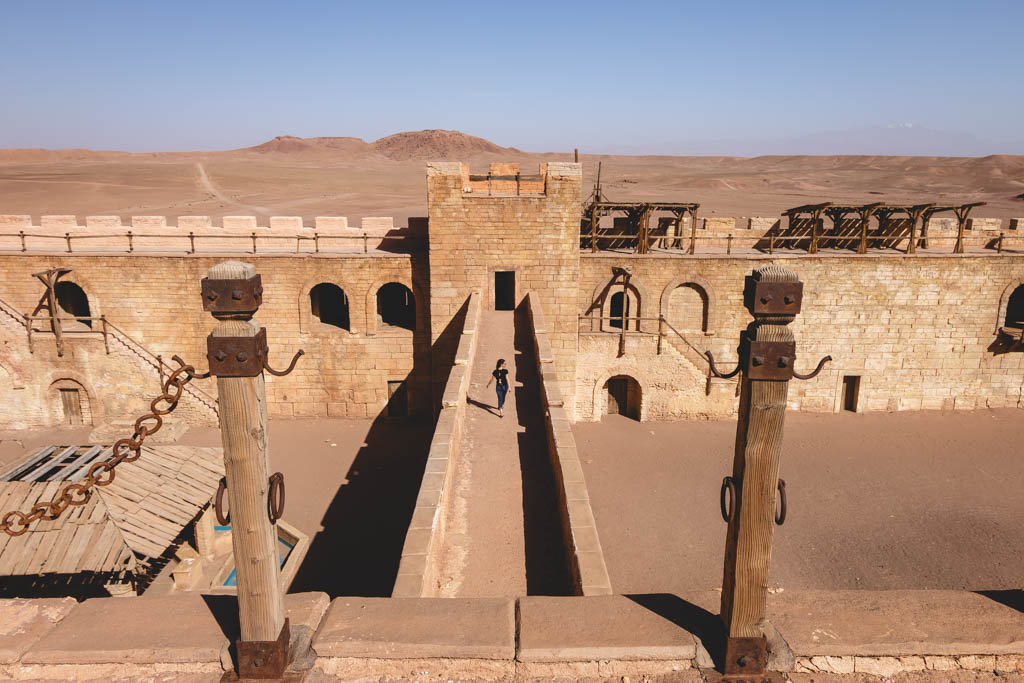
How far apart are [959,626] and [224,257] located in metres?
16.4

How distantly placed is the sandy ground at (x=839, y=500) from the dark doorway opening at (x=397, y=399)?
4978 millimetres

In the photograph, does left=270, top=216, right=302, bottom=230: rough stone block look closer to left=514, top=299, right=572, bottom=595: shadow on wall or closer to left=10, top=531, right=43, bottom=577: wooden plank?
left=514, top=299, right=572, bottom=595: shadow on wall

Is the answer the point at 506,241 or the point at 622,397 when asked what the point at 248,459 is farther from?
the point at 622,397

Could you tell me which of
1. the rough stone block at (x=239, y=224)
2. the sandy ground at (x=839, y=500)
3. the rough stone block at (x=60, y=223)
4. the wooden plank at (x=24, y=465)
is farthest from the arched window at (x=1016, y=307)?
the rough stone block at (x=60, y=223)

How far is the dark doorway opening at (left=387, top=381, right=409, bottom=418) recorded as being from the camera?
679 inches

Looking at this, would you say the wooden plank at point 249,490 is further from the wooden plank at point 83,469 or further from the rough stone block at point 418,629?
the wooden plank at point 83,469

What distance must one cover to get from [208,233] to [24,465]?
9419 mm

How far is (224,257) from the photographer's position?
1589 cm

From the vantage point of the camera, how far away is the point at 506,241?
14.9 meters

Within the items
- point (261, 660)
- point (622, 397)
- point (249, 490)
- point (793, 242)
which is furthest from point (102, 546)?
point (793, 242)

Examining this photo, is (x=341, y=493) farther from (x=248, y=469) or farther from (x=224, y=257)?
(x=248, y=469)

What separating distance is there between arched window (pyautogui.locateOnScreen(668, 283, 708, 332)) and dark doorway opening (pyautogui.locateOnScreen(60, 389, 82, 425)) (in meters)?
16.4

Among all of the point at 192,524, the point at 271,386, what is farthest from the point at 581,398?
the point at 192,524

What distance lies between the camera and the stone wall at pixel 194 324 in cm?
1603
